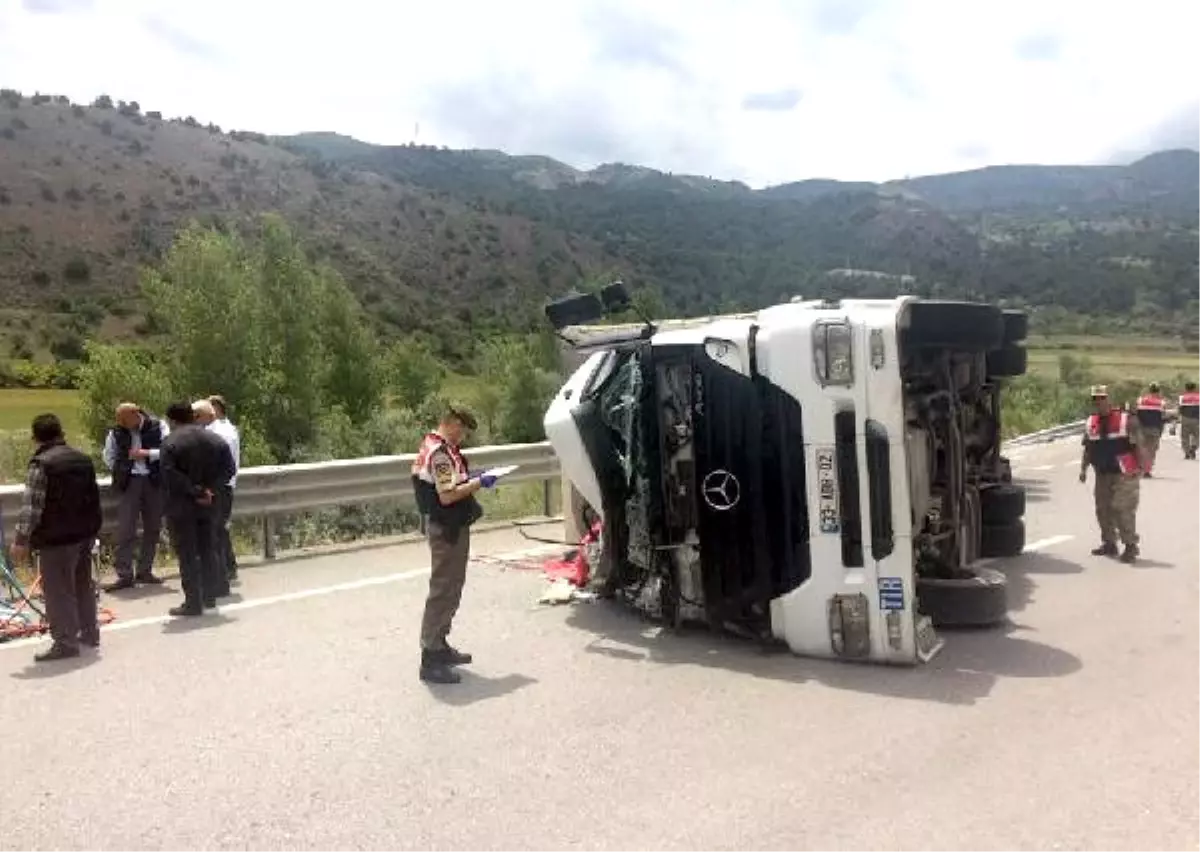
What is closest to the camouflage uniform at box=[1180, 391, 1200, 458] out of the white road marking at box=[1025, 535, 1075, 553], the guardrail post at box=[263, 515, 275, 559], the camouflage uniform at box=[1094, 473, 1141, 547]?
the white road marking at box=[1025, 535, 1075, 553]

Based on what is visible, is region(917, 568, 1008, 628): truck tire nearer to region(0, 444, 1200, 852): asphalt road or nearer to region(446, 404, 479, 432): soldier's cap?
region(0, 444, 1200, 852): asphalt road

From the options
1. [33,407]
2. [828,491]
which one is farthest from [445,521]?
[33,407]

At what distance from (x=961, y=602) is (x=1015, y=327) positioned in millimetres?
3742

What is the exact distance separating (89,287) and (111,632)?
72503mm

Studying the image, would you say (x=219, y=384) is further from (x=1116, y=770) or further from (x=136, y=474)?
(x=1116, y=770)

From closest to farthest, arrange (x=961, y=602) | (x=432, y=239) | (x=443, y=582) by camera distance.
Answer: (x=443, y=582) → (x=961, y=602) → (x=432, y=239)

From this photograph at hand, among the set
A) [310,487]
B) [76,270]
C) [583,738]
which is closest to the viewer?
[583,738]

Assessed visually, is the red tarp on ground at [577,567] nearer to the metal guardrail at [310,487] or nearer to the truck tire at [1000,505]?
the metal guardrail at [310,487]

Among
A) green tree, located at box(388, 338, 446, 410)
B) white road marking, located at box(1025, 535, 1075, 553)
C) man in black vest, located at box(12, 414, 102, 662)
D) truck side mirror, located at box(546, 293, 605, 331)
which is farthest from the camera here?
green tree, located at box(388, 338, 446, 410)

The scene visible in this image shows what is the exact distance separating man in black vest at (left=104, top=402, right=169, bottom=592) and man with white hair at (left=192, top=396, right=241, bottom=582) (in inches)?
14.8

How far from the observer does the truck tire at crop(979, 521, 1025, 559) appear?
426 inches

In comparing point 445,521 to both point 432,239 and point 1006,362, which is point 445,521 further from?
point 432,239

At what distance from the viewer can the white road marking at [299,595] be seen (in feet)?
25.5

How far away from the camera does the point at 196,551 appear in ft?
27.1
